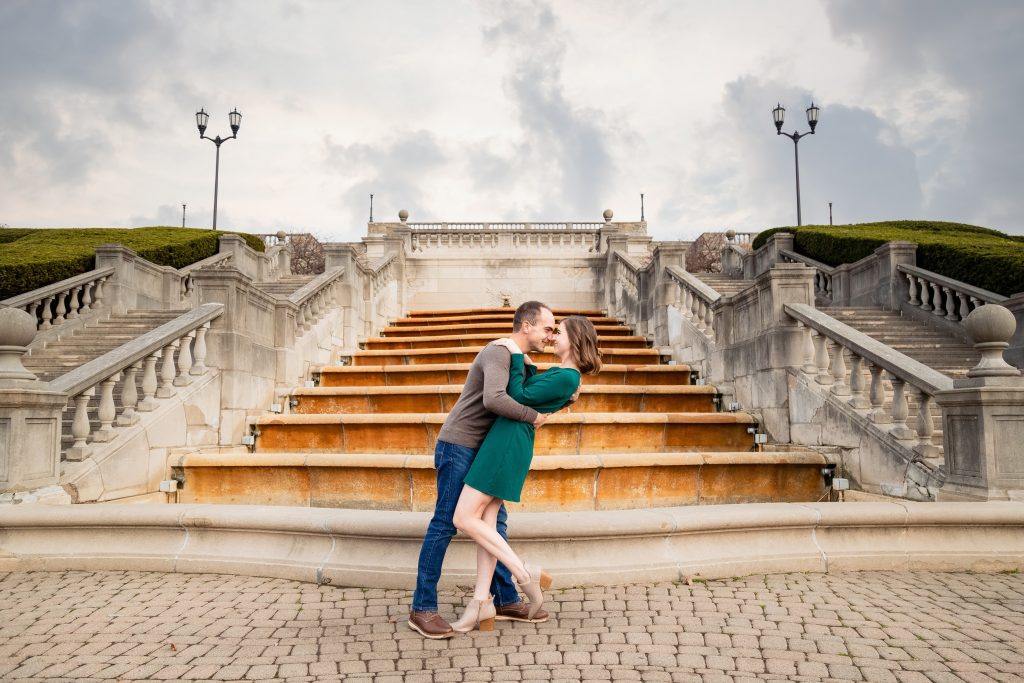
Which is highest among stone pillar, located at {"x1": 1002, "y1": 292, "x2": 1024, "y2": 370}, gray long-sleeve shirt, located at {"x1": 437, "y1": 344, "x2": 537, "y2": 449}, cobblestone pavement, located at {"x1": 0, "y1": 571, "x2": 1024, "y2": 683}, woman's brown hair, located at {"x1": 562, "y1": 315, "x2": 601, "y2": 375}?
stone pillar, located at {"x1": 1002, "y1": 292, "x2": 1024, "y2": 370}

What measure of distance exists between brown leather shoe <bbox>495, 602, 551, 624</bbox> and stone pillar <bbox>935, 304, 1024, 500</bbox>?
147 inches

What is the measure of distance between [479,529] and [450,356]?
7.00m

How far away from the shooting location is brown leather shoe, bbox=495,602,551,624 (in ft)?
12.1

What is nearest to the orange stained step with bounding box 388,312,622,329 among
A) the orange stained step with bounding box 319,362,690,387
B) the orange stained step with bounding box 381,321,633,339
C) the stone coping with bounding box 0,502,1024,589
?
the orange stained step with bounding box 381,321,633,339

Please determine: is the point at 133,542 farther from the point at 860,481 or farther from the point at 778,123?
the point at 778,123

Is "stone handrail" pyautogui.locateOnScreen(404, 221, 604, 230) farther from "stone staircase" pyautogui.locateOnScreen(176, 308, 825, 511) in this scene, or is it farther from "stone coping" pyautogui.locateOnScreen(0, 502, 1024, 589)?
"stone coping" pyautogui.locateOnScreen(0, 502, 1024, 589)

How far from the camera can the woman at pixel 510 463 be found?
3.44 meters

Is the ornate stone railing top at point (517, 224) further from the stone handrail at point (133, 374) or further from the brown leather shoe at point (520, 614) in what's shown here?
the brown leather shoe at point (520, 614)

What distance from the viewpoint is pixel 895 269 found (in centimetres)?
1297

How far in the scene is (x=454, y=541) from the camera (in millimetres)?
4383

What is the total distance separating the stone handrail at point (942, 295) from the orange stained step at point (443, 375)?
511cm

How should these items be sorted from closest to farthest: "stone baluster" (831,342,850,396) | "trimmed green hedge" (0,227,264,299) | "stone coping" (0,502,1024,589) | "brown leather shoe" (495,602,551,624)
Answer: "brown leather shoe" (495,602,551,624)
"stone coping" (0,502,1024,589)
"stone baluster" (831,342,850,396)
"trimmed green hedge" (0,227,264,299)

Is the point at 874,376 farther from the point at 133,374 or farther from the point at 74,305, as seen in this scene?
the point at 74,305

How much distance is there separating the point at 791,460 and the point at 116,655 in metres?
5.78
